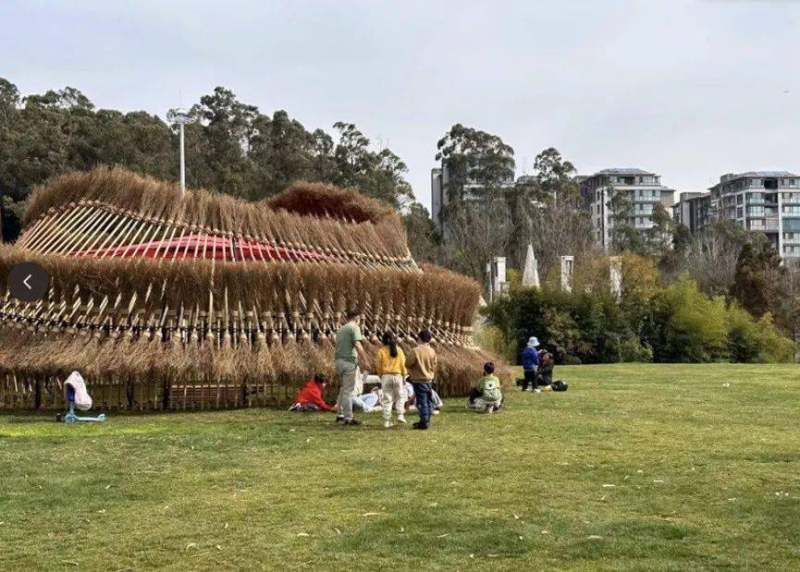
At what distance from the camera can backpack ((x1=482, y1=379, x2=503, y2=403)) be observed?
14.3 meters

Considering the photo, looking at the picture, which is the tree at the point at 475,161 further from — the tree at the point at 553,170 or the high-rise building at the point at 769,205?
the high-rise building at the point at 769,205

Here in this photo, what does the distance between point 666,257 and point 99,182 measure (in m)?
61.1

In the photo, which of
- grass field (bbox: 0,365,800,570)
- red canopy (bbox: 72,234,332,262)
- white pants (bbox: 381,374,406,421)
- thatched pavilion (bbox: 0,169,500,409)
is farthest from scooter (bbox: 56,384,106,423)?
white pants (bbox: 381,374,406,421)

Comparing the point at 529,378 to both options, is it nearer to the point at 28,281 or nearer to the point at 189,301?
the point at 189,301

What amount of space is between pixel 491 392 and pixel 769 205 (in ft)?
333

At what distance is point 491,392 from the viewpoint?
563 inches

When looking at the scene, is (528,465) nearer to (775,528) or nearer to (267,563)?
(775,528)

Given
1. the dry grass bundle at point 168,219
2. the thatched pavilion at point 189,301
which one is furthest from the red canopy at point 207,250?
the dry grass bundle at point 168,219

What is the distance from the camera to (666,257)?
238 ft

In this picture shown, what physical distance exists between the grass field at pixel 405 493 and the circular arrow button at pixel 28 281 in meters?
2.28

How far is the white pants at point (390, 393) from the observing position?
1267 cm

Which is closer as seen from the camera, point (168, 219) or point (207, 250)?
point (207, 250)

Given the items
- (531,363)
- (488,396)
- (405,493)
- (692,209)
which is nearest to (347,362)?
(488,396)

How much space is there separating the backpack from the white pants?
1.86 meters
